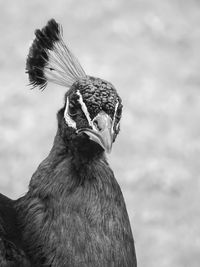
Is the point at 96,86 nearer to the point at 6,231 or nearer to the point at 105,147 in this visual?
the point at 105,147

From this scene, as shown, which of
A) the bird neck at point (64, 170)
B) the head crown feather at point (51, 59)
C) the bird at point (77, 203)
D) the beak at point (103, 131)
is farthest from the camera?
the head crown feather at point (51, 59)

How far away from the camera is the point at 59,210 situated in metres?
4.58

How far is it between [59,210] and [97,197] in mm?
186

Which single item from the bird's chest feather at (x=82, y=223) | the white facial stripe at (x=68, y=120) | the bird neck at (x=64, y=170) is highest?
the white facial stripe at (x=68, y=120)

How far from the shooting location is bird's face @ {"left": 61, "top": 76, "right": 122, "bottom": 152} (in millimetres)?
4379

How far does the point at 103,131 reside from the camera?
172 inches

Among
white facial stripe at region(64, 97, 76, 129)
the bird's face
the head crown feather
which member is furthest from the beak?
the head crown feather

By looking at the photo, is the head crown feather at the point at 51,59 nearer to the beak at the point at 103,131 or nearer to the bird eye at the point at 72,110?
the bird eye at the point at 72,110

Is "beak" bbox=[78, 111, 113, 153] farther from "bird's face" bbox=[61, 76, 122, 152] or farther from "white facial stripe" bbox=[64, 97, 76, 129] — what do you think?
"white facial stripe" bbox=[64, 97, 76, 129]

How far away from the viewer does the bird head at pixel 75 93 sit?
4422mm

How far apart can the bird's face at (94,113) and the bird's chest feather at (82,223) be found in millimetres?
225

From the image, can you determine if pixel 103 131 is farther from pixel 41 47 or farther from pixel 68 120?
pixel 41 47

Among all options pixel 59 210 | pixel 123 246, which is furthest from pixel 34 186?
pixel 123 246

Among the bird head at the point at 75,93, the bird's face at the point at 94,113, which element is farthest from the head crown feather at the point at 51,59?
the bird's face at the point at 94,113
